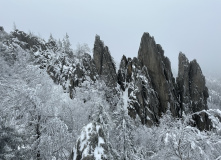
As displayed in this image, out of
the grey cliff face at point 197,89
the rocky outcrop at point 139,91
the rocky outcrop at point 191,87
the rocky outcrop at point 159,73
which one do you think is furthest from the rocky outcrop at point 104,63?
the grey cliff face at point 197,89

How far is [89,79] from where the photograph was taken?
53.0 metres

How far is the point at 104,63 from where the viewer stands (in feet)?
181

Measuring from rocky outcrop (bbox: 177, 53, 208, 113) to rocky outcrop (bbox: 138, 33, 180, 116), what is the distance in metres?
2.56

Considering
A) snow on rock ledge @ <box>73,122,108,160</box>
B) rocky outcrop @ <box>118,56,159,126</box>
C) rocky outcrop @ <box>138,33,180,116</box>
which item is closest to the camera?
snow on rock ledge @ <box>73,122,108,160</box>

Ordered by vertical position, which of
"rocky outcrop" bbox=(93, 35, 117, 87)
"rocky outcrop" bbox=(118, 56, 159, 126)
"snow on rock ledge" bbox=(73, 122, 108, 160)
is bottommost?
"snow on rock ledge" bbox=(73, 122, 108, 160)

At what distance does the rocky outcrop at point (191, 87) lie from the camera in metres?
53.8

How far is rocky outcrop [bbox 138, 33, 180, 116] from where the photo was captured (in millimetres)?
52594

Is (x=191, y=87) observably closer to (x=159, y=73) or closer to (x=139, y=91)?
(x=159, y=73)

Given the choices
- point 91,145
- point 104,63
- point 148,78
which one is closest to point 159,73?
point 148,78

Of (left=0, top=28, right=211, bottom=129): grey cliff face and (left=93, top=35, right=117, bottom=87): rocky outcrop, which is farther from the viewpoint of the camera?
(left=93, top=35, right=117, bottom=87): rocky outcrop

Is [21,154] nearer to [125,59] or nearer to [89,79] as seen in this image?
[89,79]

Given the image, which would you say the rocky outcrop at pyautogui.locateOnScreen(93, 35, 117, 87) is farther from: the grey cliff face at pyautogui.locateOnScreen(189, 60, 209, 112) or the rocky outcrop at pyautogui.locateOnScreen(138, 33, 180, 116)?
the grey cliff face at pyautogui.locateOnScreen(189, 60, 209, 112)

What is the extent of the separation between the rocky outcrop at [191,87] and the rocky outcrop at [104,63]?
22.1 m

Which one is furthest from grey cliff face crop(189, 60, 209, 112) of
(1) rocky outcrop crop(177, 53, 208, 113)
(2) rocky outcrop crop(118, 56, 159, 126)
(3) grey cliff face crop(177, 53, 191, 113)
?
(2) rocky outcrop crop(118, 56, 159, 126)
